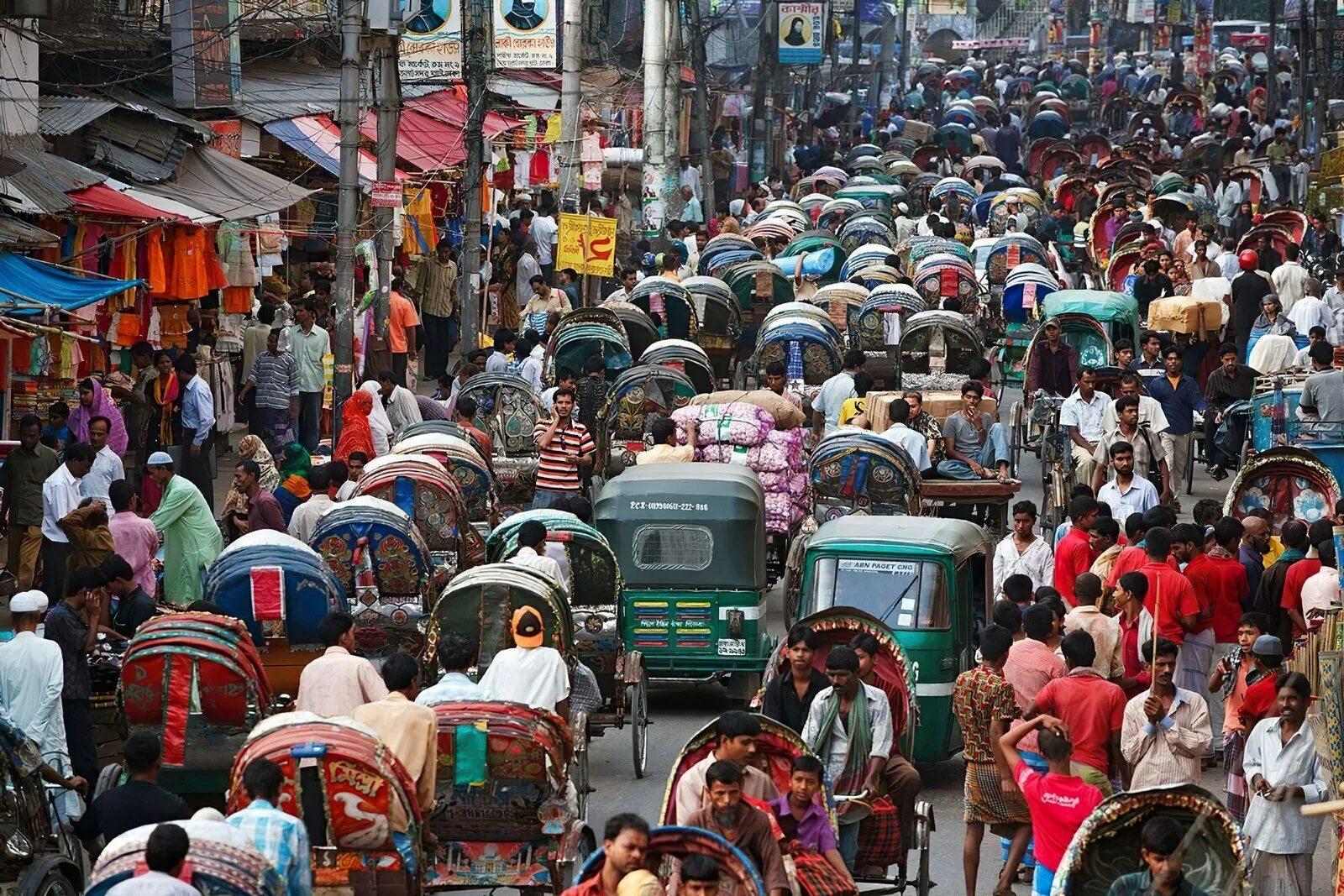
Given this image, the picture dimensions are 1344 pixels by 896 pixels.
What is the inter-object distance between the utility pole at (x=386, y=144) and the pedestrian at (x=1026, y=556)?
386 inches

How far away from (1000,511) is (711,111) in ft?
150

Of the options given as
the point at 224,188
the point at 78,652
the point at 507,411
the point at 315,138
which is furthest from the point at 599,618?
the point at 315,138

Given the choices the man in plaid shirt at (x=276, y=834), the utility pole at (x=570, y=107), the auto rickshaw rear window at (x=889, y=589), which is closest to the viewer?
the man in plaid shirt at (x=276, y=834)

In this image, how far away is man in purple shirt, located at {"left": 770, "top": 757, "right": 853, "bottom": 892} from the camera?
1031cm

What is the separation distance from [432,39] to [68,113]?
16.4 ft

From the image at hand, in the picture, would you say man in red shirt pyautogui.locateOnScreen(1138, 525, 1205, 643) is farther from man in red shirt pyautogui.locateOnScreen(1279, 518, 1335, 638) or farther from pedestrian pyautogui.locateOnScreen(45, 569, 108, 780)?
pedestrian pyautogui.locateOnScreen(45, 569, 108, 780)

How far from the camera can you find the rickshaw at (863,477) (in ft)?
63.1

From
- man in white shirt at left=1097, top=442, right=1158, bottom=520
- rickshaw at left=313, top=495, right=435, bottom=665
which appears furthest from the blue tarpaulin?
man in white shirt at left=1097, top=442, right=1158, bottom=520

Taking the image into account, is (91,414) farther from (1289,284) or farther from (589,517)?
(1289,284)

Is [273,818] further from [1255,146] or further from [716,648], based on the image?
[1255,146]

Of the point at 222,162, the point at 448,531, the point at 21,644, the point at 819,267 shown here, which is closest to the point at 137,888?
the point at 21,644

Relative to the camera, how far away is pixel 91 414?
19.9 metres

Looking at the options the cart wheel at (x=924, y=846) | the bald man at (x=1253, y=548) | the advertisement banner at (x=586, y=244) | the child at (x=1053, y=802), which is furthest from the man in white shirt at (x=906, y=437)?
the advertisement banner at (x=586, y=244)

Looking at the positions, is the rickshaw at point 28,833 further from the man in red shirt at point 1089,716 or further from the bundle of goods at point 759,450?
the bundle of goods at point 759,450
